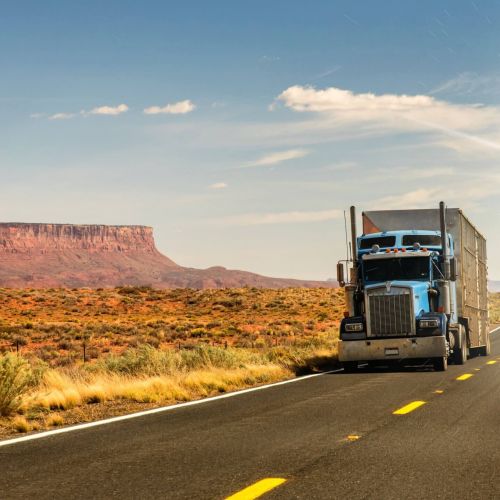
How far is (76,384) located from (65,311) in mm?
60317

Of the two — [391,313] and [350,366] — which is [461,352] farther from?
[350,366]

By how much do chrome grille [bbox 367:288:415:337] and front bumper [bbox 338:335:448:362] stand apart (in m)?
0.26

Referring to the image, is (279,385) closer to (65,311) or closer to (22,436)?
(22,436)

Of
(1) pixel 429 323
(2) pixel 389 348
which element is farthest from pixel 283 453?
(1) pixel 429 323

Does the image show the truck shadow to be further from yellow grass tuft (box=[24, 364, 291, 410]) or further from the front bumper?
yellow grass tuft (box=[24, 364, 291, 410])

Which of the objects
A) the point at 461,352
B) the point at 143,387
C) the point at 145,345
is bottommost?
the point at 145,345

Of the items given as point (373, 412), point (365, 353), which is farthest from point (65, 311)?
point (373, 412)

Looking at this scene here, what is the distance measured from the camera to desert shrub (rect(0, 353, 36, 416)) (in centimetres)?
1208

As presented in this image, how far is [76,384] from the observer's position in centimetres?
1513

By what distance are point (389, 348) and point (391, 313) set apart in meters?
0.84

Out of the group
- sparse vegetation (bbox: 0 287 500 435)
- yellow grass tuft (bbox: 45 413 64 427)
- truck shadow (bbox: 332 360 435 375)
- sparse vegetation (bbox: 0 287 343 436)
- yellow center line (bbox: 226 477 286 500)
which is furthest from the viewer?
truck shadow (bbox: 332 360 435 375)

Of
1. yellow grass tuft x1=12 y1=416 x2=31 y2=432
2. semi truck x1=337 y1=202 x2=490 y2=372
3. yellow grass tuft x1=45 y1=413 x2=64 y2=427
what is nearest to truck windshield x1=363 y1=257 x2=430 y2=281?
semi truck x1=337 y1=202 x2=490 y2=372

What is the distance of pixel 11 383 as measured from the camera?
40.8 feet

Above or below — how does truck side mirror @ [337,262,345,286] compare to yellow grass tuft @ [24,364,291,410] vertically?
above
